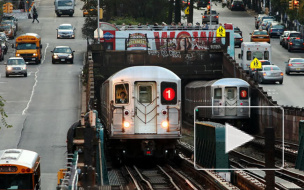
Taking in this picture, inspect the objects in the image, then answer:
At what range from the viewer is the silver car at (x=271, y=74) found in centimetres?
6225

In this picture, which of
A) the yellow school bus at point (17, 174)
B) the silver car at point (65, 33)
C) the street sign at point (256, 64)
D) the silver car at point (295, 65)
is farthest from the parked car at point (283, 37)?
the yellow school bus at point (17, 174)

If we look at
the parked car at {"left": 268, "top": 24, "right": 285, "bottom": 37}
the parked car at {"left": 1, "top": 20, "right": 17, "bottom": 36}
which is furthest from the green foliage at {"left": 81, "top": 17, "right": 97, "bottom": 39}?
the parked car at {"left": 268, "top": 24, "right": 285, "bottom": 37}

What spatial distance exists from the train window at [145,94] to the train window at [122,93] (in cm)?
47

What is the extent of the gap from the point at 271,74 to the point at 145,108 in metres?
34.9

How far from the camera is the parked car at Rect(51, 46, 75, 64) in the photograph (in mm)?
72875

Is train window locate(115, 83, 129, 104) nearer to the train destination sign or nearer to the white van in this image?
the train destination sign

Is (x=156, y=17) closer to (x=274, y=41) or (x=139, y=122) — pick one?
(x=274, y=41)

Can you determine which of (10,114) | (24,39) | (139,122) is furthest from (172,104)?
(24,39)

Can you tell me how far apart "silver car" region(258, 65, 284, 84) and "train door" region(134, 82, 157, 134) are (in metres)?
34.4

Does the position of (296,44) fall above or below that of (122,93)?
below

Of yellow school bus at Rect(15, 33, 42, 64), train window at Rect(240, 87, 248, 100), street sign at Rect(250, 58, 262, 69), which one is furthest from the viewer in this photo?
yellow school bus at Rect(15, 33, 42, 64)

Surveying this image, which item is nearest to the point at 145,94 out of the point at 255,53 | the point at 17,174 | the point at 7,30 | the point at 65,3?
the point at 17,174

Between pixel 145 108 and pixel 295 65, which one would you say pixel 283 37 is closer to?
pixel 295 65

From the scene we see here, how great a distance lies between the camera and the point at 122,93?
1146 inches
